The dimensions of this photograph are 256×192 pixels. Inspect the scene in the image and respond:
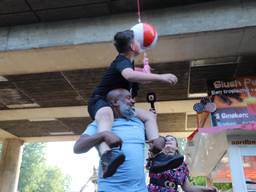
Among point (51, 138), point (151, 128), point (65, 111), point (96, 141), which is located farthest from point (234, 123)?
point (51, 138)

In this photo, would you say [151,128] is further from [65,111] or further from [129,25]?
[65,111]

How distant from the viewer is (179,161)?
222 cm

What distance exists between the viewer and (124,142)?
211 cm

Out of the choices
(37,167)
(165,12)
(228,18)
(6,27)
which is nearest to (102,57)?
(165,12)

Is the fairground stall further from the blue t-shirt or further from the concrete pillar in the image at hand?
the concrete pillar

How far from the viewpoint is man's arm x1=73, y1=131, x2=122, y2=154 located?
1.94m

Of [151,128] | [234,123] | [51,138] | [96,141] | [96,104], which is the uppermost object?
[51,138]

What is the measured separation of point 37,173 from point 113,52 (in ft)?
118

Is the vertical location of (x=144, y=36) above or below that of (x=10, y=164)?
below

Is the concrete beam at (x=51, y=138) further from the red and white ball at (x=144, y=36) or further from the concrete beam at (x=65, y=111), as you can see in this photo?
the red and white ball at (x=144, y=36)

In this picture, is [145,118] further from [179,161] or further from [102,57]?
[102,57]

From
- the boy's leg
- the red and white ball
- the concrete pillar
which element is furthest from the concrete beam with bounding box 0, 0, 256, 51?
the concrete pillar

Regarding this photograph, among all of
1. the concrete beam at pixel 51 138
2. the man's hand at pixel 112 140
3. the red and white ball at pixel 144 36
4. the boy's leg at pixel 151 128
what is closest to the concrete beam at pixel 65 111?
the concrete beam at pixel 51 138

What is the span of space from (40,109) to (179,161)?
7204 mm
